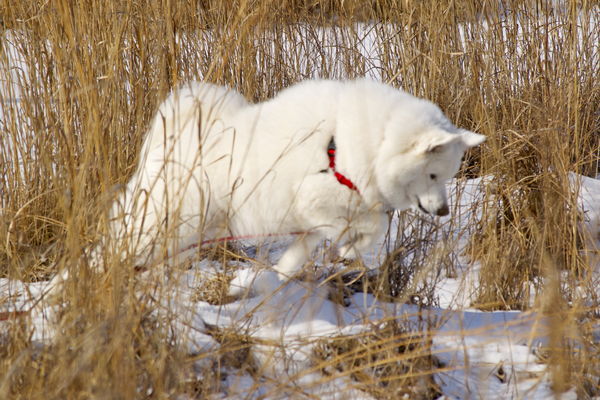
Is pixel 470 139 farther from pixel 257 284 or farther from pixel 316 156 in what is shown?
pixel 257 284

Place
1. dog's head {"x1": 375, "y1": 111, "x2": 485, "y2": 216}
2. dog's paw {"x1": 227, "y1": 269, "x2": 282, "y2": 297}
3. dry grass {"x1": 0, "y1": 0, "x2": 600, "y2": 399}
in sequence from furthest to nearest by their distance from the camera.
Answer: dog's paw {"x1": 227, "y1": 269, "x2": 282, "y2": 297} → dog's head {"x1": 375, "y1": 111, "x2": 485, "y2": 216} → dry grass {"x1": 0, "y1": 0, "x2": 600, "y2": 399}

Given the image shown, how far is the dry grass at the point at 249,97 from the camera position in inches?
70.2

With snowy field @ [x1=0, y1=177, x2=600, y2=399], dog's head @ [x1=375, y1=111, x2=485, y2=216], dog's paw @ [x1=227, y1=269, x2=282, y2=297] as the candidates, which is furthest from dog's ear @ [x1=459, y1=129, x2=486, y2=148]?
dog's paw @ [x1=227, y1=269, x2=282, y2=297]

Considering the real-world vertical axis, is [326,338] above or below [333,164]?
below

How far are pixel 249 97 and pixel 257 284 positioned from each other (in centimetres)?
115

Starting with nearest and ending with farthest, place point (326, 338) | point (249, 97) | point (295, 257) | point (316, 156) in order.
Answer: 1. point (326, 338)
2. point (316, 156)
3. point (295, 257)
4. point (249, 97)

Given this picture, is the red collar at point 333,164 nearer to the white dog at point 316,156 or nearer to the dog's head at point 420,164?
the white dog at point 316,156

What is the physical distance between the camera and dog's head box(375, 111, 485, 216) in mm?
2459

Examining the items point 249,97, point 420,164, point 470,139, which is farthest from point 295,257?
point 249,97

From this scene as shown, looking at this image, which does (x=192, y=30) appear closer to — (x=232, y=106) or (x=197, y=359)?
(x=232, y=106)

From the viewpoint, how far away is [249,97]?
3479mm

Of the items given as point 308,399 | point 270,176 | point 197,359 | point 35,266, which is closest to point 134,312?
point 197,359

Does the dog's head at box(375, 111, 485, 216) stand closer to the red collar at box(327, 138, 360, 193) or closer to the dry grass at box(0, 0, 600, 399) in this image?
the red collar at box(327, 138, 360, 193)

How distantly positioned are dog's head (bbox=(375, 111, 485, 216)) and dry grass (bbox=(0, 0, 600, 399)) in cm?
27
